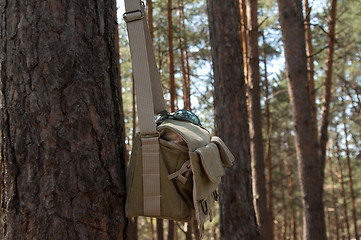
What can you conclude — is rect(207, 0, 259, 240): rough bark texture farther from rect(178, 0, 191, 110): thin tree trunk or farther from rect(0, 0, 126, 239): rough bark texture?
rect(178, 0, 191, 110): thin tree trunk

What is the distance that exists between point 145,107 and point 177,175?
0.27 metres

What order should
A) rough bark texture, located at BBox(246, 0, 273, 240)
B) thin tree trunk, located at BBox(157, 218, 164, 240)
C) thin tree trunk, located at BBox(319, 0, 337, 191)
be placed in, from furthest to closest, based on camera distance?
thin tree trunk, located at BBox(157, 218, 164, 240) → thin tree trunk, located at BBox(319, 0, 337, 191) → rough bark texture, located at BBox(246, 0, 273, 240)

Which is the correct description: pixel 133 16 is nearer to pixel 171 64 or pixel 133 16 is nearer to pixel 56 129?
pixel 56 129

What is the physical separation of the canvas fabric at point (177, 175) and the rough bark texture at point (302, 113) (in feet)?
21.5

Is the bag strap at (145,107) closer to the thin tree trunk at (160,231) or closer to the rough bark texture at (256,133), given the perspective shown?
the rough bark texture at (256,133)

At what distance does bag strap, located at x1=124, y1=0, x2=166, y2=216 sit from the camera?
1.38 metres

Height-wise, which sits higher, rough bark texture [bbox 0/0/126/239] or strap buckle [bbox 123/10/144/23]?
strap buckle [bbox 123/10/144/23]

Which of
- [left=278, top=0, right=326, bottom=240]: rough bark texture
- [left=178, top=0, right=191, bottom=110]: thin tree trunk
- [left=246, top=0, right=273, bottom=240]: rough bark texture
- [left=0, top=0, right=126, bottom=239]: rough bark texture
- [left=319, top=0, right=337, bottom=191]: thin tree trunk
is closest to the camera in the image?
[left=0, top=0, right=126, bottom=239]: rough bark texture

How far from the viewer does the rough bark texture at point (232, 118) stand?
16.0 feet

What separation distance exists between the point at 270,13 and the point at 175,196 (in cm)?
1373

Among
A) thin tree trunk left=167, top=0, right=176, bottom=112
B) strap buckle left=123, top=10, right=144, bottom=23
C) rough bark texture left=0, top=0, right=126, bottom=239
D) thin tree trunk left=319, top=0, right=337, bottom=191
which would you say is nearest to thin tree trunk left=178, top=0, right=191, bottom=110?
thin tree trunk left=167, top=0, right=176, bottom=112

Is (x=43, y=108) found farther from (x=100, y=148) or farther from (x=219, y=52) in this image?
(x=219, y=52)

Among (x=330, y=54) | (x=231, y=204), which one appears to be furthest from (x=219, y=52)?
(x=330, y=54)

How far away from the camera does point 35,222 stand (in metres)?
1.27
